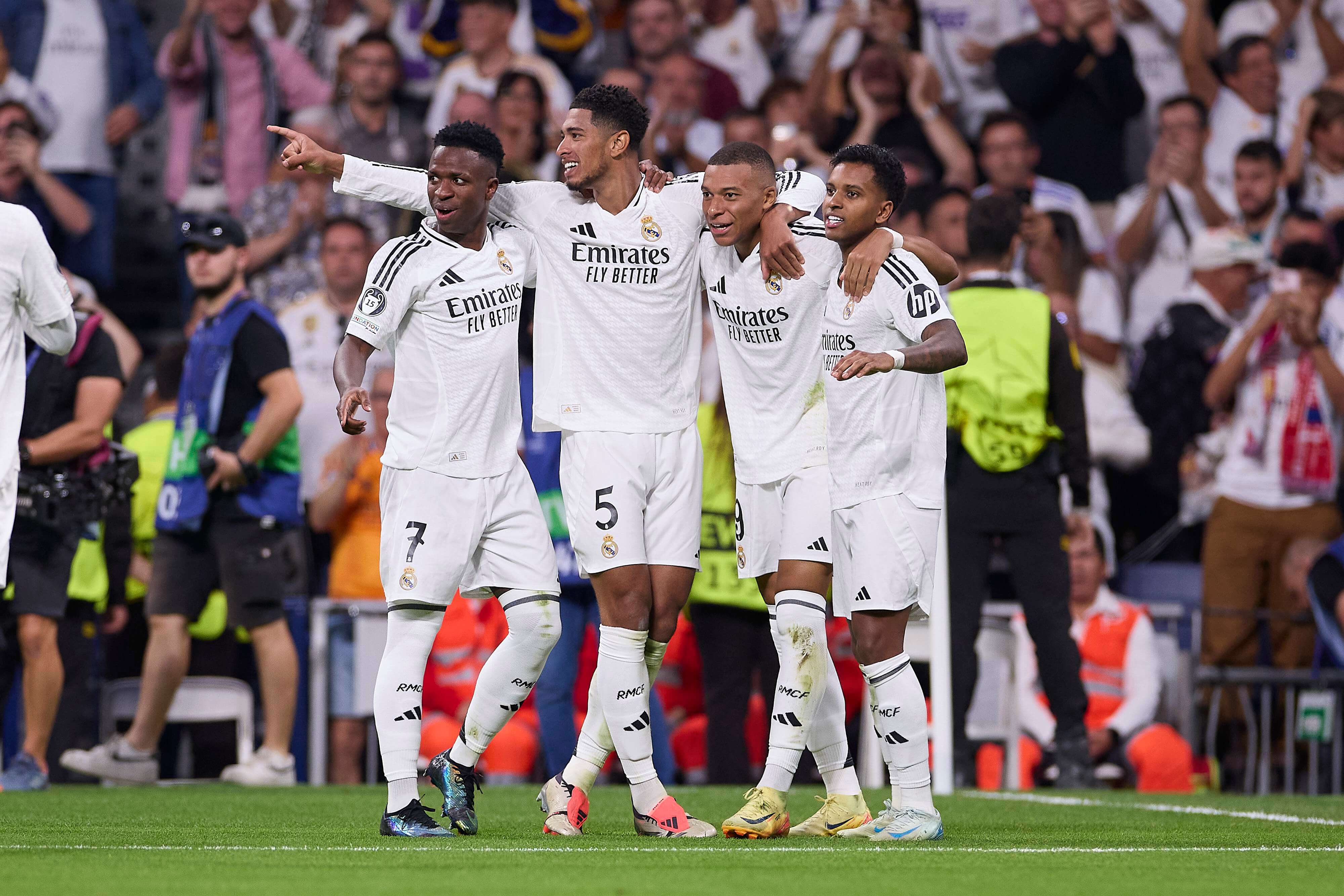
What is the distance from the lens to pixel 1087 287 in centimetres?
1109

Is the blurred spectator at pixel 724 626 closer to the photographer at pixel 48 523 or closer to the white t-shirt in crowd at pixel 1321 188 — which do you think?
the photographer at pixel 48 523

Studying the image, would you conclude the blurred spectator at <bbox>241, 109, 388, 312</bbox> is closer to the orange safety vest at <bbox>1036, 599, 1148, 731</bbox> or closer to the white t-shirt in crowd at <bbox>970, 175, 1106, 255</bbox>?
the white t-shirt in crowd at <bbox>970, 175, 1106, 255</bbox>

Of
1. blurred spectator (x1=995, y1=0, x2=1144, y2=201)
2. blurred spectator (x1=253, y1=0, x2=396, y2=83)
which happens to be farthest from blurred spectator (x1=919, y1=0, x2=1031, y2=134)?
blurred spectator (x1=253, y1=0, x2=396, y2=83)

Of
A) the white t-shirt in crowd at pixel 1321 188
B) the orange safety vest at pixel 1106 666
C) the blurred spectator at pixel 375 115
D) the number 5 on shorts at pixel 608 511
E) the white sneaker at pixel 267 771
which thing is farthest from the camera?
the white t-shirt in crowd at pixel 1321 188

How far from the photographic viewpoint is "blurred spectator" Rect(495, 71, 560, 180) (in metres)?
10.7

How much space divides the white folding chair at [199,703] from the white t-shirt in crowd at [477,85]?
13.0 ft

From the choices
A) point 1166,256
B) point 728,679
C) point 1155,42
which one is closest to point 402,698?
point 728,679

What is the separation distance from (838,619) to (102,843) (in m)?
4.64

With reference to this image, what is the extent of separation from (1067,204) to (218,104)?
5385 millimetres

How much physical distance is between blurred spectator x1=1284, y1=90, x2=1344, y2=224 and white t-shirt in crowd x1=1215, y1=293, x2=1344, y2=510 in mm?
1758

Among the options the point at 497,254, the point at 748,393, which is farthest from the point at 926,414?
the point at 497,254

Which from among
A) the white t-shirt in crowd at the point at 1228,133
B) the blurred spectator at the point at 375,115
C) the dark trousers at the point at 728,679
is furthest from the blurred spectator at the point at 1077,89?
the dark trousers at the point at 728,679

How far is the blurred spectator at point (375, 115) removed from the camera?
11391mm

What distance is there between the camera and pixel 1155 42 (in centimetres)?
1251
